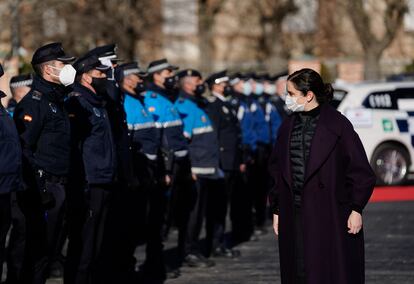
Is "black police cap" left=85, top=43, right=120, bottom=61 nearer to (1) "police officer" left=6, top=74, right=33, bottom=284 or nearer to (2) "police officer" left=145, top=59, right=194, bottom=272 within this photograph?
(2) "police officer" left=145, top=59, right=194, bottom=272

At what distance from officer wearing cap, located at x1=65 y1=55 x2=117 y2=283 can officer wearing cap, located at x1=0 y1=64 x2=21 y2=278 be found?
1.23m

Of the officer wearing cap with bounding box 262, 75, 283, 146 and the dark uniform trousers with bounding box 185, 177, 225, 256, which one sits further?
the officer wearing cap with bounding box 262, 75, 283, 146

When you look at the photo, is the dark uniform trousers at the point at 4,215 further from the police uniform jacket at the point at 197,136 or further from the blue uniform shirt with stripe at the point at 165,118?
the police uniform jacket at the point at 197,136

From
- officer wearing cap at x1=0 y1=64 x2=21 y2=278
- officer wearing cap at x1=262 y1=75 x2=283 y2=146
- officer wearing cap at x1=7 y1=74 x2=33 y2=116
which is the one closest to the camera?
officer wearing cap at x1=0 y1=64 x2=21 y2=278

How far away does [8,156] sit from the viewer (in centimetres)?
850

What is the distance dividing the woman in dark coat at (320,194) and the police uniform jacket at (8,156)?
179cm

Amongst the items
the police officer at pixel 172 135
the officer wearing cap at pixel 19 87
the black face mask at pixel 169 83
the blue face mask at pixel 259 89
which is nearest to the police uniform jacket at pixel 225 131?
the police officer at pixel 172 135

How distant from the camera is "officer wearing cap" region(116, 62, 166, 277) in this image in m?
11.5

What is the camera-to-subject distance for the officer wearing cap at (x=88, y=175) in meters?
9.92

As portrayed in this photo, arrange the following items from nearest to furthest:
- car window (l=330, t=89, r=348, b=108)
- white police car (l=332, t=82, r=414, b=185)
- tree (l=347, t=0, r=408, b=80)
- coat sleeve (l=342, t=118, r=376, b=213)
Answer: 1. coat sleeve (l=342, t=118, r=376, b=213)
2. car window (l=330, t=89, r=348, b=108)
3. white police car (l=332, t=82, r=414, b=185)
4. tree (l=347, t=0, r=408, b=80)

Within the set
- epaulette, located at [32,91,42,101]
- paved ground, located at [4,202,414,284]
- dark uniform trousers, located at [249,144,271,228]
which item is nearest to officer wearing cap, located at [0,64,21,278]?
epaulette, located at [32,91,42,101]

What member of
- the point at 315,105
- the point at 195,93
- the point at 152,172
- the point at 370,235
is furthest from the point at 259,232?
the point at 315,105

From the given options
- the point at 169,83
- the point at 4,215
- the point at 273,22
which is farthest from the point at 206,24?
the point at 4,215

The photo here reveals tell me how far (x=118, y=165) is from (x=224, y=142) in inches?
149
